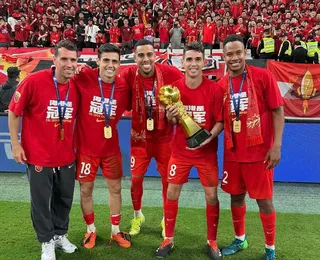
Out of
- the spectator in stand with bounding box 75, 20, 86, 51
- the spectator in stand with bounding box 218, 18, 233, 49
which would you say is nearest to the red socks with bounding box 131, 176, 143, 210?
the spectator in stand with bounding box 218, 18, 233, 49

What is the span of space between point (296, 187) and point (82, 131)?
10.4 ft

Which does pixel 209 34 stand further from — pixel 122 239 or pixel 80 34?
pixel 122 239

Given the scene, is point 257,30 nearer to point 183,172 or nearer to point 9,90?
point 9,90

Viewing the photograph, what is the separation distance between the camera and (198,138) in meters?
2.91

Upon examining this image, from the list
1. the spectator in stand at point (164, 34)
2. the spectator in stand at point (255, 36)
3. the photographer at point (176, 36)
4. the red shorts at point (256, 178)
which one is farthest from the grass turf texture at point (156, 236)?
the spectator in stand at point (164, 34)

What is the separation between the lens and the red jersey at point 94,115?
10.2ft

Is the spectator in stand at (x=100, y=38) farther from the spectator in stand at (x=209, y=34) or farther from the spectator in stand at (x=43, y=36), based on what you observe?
the spectator in stand at (x=209, y=34)

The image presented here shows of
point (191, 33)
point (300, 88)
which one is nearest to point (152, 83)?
point (300, 88)

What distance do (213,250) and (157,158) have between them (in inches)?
37.5

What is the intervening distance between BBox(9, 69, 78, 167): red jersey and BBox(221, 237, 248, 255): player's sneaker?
1634 millimetres

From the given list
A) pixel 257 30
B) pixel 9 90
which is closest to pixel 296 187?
pixel 9 90

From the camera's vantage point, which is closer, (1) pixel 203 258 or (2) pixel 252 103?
(2) pixel 252 103

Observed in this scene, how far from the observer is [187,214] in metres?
4.10

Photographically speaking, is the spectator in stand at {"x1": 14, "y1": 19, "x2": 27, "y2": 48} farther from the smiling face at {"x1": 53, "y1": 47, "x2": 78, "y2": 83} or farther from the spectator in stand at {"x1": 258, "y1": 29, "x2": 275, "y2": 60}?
the smiling face at {"x1": 53, "y1": 47, "x2": 78, "y2": 83}
